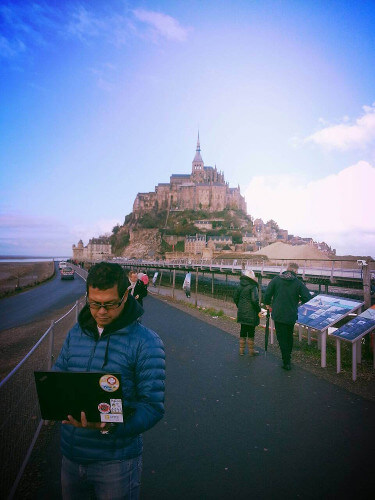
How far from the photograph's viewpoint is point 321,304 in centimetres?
725

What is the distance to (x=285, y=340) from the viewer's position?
19.5 feet

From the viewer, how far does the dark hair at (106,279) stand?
203cm

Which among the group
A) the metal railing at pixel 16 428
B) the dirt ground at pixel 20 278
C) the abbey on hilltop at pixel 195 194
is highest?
the abbey on hilltop at pixel 195 194

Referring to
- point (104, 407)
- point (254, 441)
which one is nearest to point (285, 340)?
point (254, 441)

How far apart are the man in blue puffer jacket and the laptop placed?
0.17 feet

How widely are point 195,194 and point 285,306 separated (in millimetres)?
128456

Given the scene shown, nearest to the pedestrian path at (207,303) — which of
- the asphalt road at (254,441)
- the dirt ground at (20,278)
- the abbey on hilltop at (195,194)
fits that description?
the asphalt road at (254,441)

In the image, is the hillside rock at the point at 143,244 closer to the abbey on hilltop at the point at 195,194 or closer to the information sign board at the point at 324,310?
the abbey on hilltop at the point at 195,194

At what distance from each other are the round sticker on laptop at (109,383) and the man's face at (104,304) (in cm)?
41

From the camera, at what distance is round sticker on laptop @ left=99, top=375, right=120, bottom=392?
1663 mm

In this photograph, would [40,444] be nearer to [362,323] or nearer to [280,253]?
[362,323]

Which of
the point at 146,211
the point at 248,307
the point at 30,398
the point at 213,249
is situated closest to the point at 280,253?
the point at 248,307

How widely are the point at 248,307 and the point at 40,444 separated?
4420mm

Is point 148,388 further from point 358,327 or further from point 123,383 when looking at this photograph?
point 358,327
